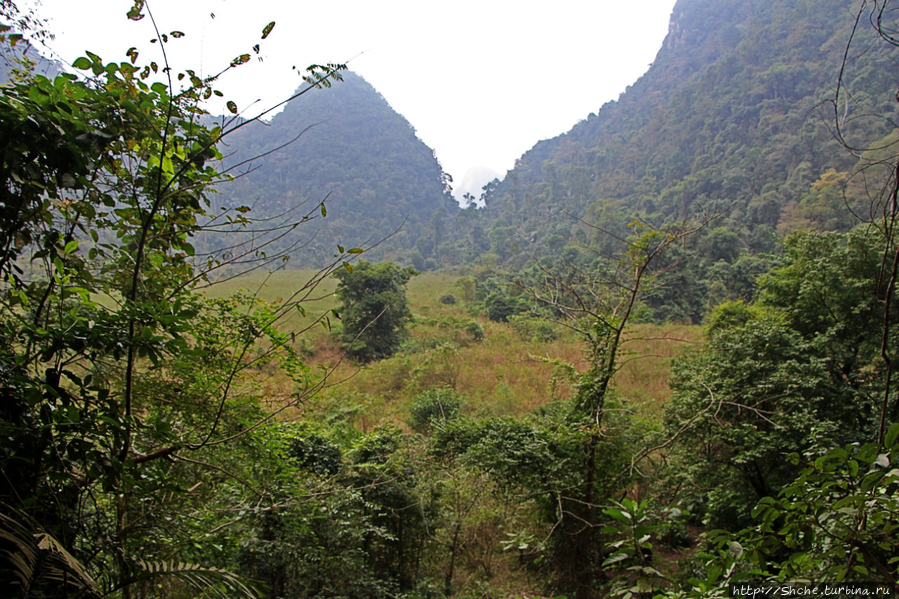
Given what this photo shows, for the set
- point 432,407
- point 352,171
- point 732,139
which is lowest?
point 432,407

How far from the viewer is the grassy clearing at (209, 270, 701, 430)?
26.3ft

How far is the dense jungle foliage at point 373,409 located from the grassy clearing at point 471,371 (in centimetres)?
10

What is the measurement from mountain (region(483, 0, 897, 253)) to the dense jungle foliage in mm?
17776

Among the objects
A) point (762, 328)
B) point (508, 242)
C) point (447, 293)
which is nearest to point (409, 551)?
point (762, 328)

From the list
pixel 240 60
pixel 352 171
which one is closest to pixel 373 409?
pixel 240 60

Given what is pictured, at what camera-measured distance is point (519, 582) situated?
478cm

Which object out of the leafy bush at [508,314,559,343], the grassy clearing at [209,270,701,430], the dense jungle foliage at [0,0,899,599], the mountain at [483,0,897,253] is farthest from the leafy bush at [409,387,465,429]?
the mountain at [483,0,897,253]

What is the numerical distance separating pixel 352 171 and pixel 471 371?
4764cm

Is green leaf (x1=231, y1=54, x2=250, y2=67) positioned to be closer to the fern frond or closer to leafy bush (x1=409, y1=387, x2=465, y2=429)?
the fern frond

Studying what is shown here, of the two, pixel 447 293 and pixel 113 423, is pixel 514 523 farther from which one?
pixel 447 293

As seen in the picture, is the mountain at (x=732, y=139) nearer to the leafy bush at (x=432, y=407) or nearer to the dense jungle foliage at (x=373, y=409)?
the dense jungle foliage at (x=373, y=409)

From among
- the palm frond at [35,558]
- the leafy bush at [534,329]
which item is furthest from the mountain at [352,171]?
the palm frond at [35,558]

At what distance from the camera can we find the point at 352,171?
52.8 meters

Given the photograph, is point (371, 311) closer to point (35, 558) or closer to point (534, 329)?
point (534, 329)
